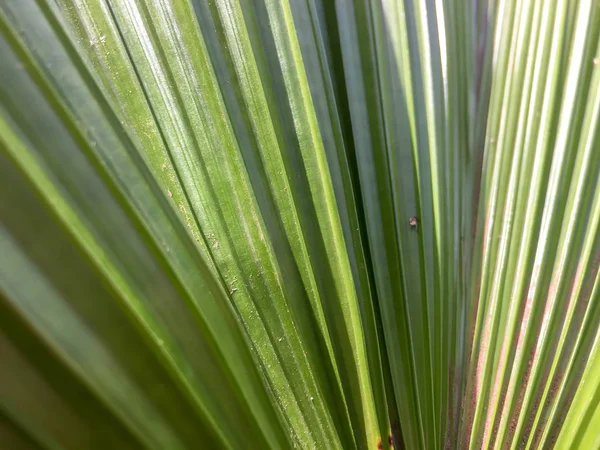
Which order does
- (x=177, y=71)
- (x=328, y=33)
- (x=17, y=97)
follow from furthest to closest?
(x=328, y=33) < (x=177, y=71) < (x=17, y=97)

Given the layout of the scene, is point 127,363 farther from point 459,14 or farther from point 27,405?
point 459,14

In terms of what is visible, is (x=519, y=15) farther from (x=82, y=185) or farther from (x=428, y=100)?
(x=82, y=185)

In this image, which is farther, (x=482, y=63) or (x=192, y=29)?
(x=482, y=63)

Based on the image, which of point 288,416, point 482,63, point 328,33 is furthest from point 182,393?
point 482,63

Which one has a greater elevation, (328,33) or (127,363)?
(328,33)

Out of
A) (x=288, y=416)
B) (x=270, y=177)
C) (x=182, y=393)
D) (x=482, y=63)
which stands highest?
(x=482, y=63)

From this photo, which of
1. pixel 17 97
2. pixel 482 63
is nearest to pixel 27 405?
pixel 17 97

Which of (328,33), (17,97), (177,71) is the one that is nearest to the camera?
(17,97)
